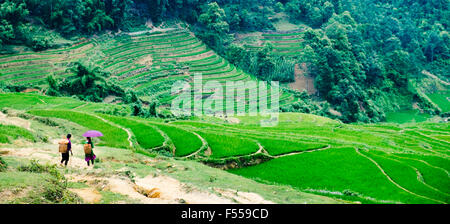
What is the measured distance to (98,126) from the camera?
1541 centimetres

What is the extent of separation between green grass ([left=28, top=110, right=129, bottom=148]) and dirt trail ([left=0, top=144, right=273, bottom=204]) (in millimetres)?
3645

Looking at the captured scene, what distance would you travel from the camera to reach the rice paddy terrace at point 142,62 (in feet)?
94.9

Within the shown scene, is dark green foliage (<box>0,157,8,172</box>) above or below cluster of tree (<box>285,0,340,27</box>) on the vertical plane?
below

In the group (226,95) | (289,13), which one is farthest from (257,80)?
(289,13)

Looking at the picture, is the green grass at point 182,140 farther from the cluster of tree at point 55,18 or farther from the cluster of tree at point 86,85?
the cluster of tree at point 55,18

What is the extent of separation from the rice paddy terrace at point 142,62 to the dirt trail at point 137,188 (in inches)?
829

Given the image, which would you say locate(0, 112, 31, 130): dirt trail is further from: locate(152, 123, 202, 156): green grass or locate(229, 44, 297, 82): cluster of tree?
locate(229, 44, 297, 82): cluster of tree

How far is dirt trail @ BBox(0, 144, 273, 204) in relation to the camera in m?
7.29

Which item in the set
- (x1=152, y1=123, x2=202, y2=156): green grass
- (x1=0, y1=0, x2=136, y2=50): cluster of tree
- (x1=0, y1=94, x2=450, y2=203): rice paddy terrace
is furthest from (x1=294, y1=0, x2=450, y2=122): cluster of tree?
(x1=152, y1=123, x2=202, y2=156): green grass

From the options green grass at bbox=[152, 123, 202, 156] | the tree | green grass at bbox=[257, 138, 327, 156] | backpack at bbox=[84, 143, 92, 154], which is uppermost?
the tree

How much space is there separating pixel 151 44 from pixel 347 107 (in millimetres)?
22460

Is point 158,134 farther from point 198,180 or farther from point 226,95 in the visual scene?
point 226,95

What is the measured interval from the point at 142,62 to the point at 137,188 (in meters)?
28.1

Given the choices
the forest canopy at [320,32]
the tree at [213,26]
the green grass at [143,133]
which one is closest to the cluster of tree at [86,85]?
the forest canopy at [320,32]
